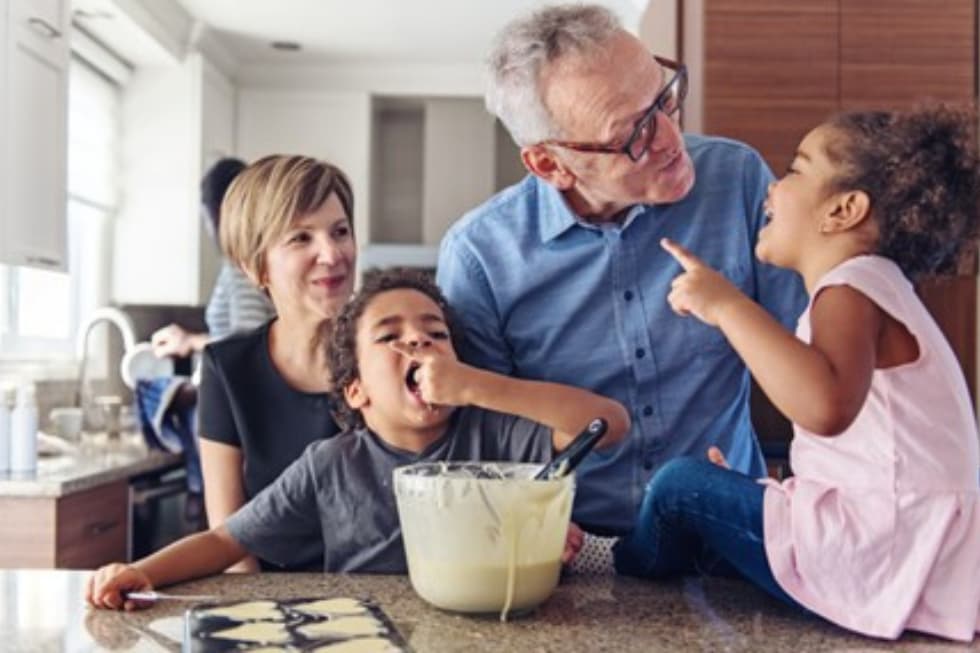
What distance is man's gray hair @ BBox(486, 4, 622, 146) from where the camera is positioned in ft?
4.72

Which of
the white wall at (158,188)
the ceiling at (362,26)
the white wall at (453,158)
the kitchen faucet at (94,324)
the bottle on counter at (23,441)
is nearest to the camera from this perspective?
the bottle on counter at (23,441)

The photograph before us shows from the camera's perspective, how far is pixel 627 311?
1450 millimetres

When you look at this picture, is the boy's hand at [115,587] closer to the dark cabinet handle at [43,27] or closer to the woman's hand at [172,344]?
the dark cabinet handle at [43,27]

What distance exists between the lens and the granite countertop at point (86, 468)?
2756mm

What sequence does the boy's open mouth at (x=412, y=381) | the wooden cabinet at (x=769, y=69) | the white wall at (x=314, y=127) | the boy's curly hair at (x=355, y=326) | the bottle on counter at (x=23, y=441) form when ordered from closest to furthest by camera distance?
the boy's open mouth at (x=412, y=381) → the boy's curly hair at (x=355, y=326) → the bottle on counter at (x=23, y=441) → the wooden cabinet at (x=769, y=69) → the white wall at (x=314, y=127)

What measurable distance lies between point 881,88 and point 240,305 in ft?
5.95

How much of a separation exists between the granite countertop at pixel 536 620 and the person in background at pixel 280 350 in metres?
0.45

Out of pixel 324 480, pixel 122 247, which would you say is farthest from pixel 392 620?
pixel 122 247

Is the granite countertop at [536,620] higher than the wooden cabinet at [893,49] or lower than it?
lower

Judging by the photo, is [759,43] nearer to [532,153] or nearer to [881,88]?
[881,88]

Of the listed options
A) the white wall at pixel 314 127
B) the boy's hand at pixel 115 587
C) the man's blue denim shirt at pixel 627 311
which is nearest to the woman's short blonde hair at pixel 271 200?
the man's blue denim shirt at pixel 627 311

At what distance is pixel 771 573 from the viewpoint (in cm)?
100

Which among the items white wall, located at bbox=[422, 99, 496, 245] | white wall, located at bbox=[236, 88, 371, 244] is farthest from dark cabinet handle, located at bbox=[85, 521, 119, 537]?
white wall, located at bbox=[422, 99, 496, 245]

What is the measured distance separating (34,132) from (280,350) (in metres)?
2.17
